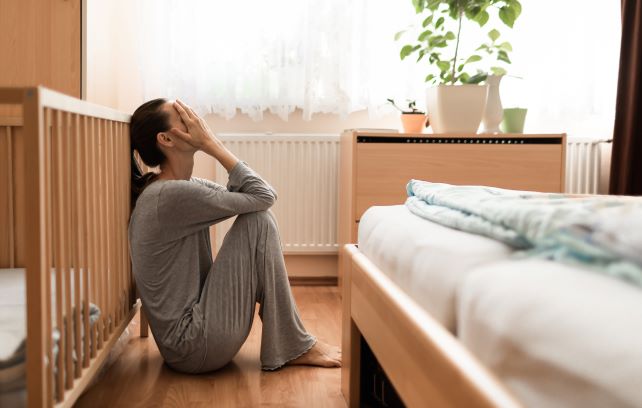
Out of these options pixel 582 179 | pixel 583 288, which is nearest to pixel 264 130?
pixel 582 179

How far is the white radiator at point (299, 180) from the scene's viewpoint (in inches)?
118

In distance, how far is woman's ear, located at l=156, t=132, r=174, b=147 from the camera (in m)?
1.82

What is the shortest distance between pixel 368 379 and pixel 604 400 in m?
1.10

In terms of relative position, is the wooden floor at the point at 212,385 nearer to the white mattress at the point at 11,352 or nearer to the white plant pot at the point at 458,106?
the white mattress at the point at 11,352

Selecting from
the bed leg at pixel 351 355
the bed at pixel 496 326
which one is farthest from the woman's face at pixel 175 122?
the bed at pixel 496 326

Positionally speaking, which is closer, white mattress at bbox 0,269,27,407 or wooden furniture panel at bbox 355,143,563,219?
white mattress at bbox 0,269,27,407

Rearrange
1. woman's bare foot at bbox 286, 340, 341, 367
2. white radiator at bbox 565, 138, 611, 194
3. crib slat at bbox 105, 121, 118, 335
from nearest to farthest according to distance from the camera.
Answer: crib slat at bbox 105, 121, 118, 335, woman's bare foot at bbox 286, 340, 341, 367, white radiator at bbox 565, 138, 611, 194

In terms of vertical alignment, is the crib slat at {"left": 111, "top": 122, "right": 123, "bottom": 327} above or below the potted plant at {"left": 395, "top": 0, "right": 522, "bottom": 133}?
below

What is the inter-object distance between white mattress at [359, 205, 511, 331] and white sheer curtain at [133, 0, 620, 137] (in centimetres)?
Result: 178

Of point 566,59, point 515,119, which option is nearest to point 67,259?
point 515,119

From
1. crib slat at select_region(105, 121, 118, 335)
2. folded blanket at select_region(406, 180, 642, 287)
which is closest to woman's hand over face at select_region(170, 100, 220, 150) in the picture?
crib slat at select_region(105, 121, 118, 335)

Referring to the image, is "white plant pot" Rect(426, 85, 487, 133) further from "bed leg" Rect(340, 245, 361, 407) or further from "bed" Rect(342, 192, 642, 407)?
"bed" Rect(342, 192, 642, 407)

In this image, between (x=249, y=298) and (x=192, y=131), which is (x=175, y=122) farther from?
(x=249, y=298)

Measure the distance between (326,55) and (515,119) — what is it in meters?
0.87
